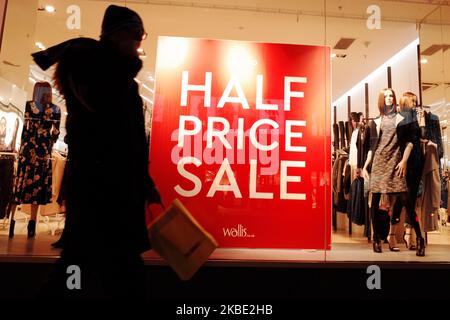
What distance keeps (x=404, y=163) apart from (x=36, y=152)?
10.6ft

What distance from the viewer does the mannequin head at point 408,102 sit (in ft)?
10.8

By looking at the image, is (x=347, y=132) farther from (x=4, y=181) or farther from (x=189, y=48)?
(x=4, y=181)

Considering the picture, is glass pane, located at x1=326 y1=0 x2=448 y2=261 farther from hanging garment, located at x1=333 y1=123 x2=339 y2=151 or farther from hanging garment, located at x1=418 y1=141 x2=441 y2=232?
hanging garment, located at x1=418 y1=141 x2=441 y2=232

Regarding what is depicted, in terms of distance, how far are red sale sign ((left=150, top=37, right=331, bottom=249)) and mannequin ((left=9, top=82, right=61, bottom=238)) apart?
0.92 meters

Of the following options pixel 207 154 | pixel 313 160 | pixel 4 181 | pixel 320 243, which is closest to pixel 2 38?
pixel 4 181

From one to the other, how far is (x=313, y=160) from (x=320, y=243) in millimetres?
697

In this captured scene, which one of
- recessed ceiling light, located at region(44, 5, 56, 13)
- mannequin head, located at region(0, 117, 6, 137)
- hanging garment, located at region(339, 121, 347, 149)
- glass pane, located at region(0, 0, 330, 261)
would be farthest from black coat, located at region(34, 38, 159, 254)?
hanging garment, located at region(339, 121, 347, 149)

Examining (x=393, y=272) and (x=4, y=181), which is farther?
(x=4, y=181)

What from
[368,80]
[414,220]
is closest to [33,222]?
[414,220]

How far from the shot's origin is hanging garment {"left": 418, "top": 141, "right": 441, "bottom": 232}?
3219 millimetres

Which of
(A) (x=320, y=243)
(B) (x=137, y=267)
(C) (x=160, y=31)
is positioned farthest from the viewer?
(C) (x=160, y=31)

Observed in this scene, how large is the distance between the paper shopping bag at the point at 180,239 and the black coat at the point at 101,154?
0.12 metres

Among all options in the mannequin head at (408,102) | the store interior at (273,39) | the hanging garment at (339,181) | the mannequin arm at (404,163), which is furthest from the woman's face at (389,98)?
the hanging garment at (339,181)
